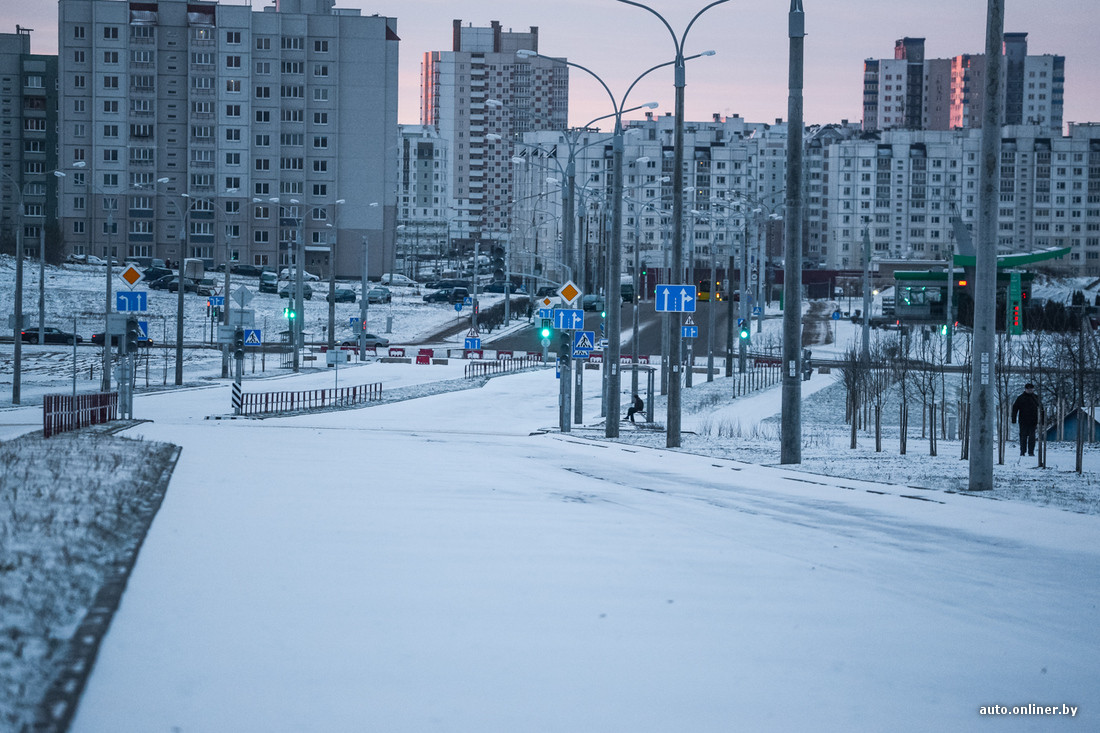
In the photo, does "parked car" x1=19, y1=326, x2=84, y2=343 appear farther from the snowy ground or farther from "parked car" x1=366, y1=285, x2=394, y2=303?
the snowy ground

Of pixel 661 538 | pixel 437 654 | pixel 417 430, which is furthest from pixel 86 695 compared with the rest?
pixel 417 430

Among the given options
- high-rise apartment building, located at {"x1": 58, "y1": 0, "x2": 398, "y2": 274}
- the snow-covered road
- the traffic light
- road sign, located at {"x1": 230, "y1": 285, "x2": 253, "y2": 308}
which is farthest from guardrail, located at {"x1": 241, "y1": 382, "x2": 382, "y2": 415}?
high-rise apartment building, located at {"x1": 58, "y1": 0, "x2": 398, "y2": 274}

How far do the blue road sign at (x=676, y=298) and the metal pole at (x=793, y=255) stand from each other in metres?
6.00

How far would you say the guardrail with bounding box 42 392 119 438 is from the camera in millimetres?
26000

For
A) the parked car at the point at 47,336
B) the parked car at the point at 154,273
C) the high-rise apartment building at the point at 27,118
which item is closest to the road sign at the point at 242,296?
the parked car at the point at 47,336

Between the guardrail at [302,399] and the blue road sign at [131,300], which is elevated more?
the blue road sign at [131,300]

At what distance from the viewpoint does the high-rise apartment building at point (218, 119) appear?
128 m

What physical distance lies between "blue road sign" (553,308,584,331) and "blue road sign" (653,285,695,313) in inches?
215

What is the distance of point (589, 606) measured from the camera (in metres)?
8.41

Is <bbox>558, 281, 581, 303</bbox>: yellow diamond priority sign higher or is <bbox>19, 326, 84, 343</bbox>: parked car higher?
<bbox>558, 281, 581, 303</bbox>: yellow diamond priority sign

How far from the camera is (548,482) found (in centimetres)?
1680

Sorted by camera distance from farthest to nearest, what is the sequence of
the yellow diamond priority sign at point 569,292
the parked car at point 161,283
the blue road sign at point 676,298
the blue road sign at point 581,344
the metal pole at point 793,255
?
the parked car at point 161,283
the yellow diamond priority sign at point 569,292
the blue road sign at point 581,344
the blue road sign at point 676,298
the metal pole at point 793,255

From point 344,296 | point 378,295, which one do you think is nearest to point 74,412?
point 344,296

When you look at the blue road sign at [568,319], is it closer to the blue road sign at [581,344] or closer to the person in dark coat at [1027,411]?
the blue road sign at [581,344]
